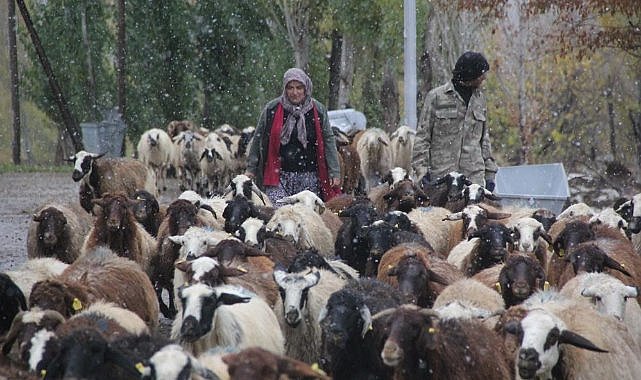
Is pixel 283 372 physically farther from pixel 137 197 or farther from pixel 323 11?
pixel 323 11

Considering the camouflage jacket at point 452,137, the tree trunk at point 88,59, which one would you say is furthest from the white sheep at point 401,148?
the tree trunk at point 88,59

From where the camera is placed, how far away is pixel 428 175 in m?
12.2

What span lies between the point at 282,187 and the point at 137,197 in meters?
1.91

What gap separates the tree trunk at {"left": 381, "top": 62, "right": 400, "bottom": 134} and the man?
915 inches

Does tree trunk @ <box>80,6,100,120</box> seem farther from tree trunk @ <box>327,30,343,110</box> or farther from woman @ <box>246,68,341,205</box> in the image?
woman @ <box>246,68,341,205</box>

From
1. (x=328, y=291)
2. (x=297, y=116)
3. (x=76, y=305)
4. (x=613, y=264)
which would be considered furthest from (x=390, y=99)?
(x=76, y=305)

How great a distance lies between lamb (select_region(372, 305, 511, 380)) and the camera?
257 inches

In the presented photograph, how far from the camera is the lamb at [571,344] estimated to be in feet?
21.5

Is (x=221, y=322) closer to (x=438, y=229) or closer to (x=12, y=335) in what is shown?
(x=12, y=335)

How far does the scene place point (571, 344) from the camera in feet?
Result: 22.0

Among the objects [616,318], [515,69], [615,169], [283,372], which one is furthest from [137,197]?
[515,69]

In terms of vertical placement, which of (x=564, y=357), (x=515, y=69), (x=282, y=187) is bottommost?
(x=564, y=357)

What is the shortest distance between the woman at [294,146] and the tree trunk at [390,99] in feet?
77.8

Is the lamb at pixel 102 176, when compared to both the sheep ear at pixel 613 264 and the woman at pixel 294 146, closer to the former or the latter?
the woman at pixel 294 146
